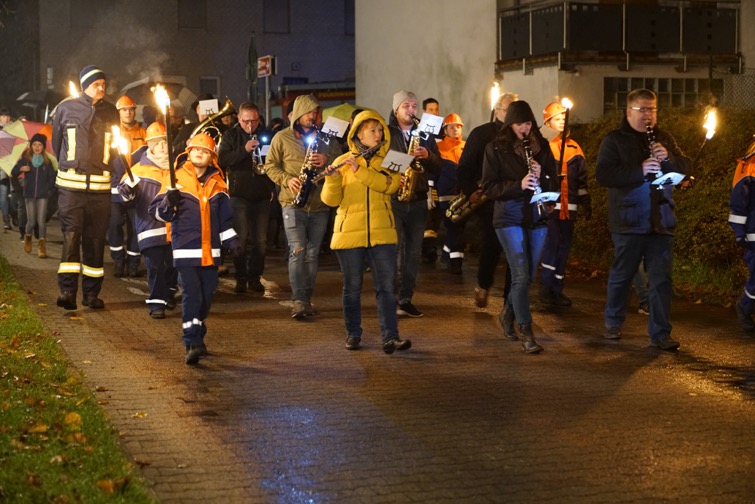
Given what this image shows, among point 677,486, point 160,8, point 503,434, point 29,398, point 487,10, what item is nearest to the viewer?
point 677,486

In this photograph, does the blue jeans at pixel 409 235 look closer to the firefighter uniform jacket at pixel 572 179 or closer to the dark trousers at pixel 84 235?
the firefighter uniform jacket at pixel 572 179

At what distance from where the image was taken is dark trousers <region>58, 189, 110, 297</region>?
1211cm

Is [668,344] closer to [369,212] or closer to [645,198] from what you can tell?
[645,198]

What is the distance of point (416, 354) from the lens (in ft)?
32.2

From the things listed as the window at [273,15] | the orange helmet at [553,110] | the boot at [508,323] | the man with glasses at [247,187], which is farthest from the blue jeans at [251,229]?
the window at [273,15]

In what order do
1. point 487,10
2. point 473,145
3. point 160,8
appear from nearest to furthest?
point 473,145 < point 487,10 < point 160,8

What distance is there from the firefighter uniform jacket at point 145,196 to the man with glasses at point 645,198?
4112mm

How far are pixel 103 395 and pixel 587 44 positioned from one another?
15574mm

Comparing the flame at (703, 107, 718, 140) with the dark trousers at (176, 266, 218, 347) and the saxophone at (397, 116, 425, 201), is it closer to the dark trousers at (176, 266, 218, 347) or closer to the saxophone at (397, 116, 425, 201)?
the saxophone at (397, 116, 425, 201)

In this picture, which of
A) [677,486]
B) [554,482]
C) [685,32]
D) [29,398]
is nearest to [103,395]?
[29,398]

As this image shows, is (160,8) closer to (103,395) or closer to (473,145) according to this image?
(473,145)

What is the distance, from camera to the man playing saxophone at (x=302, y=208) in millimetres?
11641

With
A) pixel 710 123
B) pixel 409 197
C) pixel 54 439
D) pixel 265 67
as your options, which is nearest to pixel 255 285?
pixel 409 197

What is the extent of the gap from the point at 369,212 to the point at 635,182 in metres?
2.13
